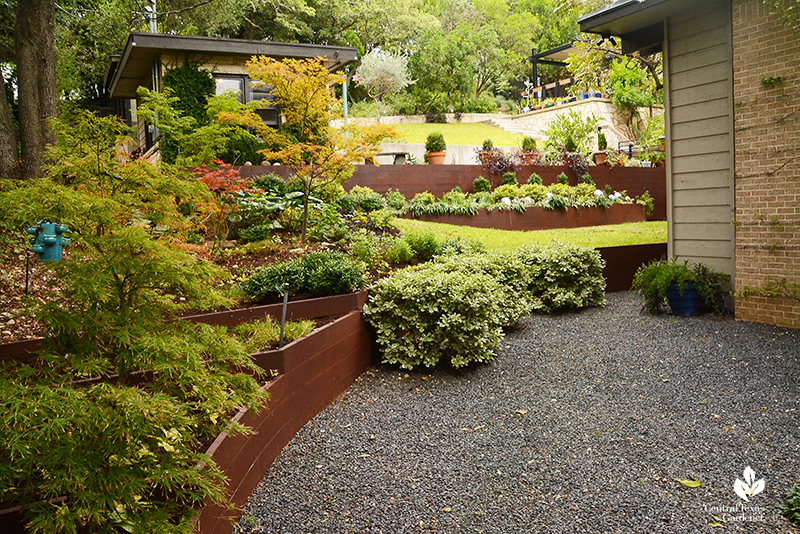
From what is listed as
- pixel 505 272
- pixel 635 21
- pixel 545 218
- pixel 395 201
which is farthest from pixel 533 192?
pixel 505 272

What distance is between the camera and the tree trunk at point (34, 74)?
6672 mm

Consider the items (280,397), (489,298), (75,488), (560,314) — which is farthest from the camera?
(560,314)

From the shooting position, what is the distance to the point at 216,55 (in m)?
13.0

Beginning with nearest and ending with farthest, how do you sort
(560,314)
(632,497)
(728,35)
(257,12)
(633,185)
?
(632,497) → (728,35) → (560,314) → (633,185) → (257,12)

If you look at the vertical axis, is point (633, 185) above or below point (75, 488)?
above

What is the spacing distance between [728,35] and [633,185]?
9.70 metres

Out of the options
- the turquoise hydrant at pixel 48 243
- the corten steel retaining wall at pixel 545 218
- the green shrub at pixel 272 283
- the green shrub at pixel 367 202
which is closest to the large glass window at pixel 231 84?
the corten steel retaining wall at pixel 545 218

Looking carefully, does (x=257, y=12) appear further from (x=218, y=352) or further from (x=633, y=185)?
(x=218, y=352)

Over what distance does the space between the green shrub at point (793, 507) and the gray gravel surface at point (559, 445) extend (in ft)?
0.18

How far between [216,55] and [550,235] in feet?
29.1

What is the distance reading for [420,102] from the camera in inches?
1100

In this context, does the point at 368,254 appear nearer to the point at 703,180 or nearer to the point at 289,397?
the point at 289,397

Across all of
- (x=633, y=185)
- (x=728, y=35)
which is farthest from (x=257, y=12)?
(x=728, y=35)

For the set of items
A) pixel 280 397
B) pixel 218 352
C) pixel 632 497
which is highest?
pixel 218 352
